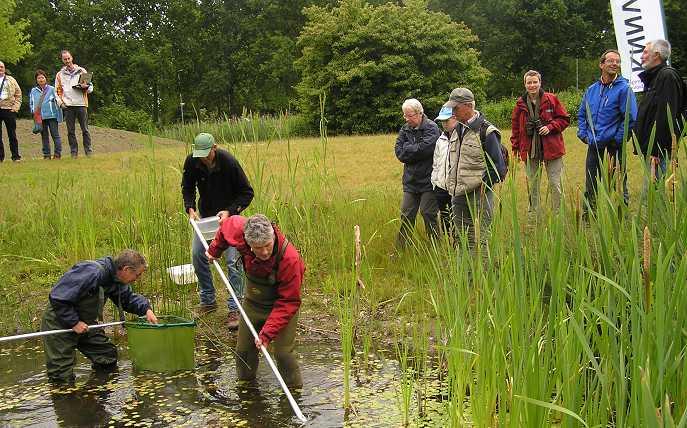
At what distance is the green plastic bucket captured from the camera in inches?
196

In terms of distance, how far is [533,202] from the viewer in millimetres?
3494

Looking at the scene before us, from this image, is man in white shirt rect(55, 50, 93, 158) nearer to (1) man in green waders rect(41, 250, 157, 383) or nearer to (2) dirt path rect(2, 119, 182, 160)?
(2) dirt path rect(2, 119, 182, 160)

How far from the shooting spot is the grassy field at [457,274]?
2328mm

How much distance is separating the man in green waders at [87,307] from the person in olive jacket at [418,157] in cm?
257

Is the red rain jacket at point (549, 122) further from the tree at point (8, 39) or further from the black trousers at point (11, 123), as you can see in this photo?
the tree at point (8, 39)

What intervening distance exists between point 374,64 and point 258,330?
62.6 feet

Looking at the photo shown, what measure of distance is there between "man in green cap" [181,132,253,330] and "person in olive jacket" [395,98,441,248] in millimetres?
1544

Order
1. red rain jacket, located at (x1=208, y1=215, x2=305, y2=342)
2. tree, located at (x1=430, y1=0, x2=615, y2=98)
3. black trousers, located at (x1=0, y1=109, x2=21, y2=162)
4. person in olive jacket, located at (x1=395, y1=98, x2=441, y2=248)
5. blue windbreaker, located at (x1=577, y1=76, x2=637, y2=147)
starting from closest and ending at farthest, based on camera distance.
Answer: red rain jacket, located at (x1=208, y1=215, x2=305, y2=342), person in olive jacket, located at (x1=395, y1=98, x2=441, y2=248), blue windbreaker, located at (x1=577, y1=76, x2=637, y2=147), black trousers, located at (x1=0, y1=109, x2=21, y2=162), tree, located at (x1=430, y1=0, x2=615, y2=98)

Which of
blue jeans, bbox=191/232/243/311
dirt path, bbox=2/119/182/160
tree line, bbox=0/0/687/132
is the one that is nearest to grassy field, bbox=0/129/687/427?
blue jeans, bbox=191/232/243/311

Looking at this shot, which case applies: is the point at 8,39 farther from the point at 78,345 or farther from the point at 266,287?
the point at 266,287

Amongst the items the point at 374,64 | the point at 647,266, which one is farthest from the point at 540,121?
the point at 374,64

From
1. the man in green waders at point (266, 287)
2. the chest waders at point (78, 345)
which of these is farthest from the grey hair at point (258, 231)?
the chest waders at point (78, 345)

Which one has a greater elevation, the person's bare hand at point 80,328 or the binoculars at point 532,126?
the binoculars at point 532,126

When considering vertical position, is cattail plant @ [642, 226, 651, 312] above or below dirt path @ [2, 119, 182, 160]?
below
